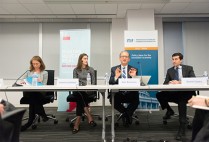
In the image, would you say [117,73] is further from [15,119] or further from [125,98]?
[15,119]

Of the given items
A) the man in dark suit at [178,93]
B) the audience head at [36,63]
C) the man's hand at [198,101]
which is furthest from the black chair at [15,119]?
the audience head at [36,63]

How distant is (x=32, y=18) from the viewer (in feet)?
18.3

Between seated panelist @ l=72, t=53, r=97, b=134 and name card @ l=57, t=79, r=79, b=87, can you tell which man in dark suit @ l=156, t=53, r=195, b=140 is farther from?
name card @ l=57, t=79, r=79, b=87

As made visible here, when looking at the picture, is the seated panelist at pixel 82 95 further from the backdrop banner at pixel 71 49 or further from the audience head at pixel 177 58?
the audience head at pixel 177 58

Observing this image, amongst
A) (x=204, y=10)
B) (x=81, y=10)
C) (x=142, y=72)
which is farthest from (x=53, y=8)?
(x=204, y=10)

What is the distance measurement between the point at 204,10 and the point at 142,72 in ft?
7.45

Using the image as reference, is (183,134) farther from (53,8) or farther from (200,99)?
(53,8)

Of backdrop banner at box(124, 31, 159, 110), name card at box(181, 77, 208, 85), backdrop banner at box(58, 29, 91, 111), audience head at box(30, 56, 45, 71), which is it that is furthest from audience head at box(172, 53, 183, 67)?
audience head at box(30, 56, 45, 71)

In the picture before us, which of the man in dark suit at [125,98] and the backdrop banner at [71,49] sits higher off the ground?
the backdrop banner at [71,49]

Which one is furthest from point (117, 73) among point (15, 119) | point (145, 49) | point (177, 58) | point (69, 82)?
point (15, 119)

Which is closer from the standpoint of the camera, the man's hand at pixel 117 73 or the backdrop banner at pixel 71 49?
the man's hand at pixel 117 73

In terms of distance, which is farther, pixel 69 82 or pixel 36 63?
pixel 36 63

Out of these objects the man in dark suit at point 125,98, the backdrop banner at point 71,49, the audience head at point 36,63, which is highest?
the backdrop banner at point 71,49

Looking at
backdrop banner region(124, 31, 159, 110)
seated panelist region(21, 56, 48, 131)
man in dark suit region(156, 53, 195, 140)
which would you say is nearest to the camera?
man in dark suit region(156, 53, 195, 140)
